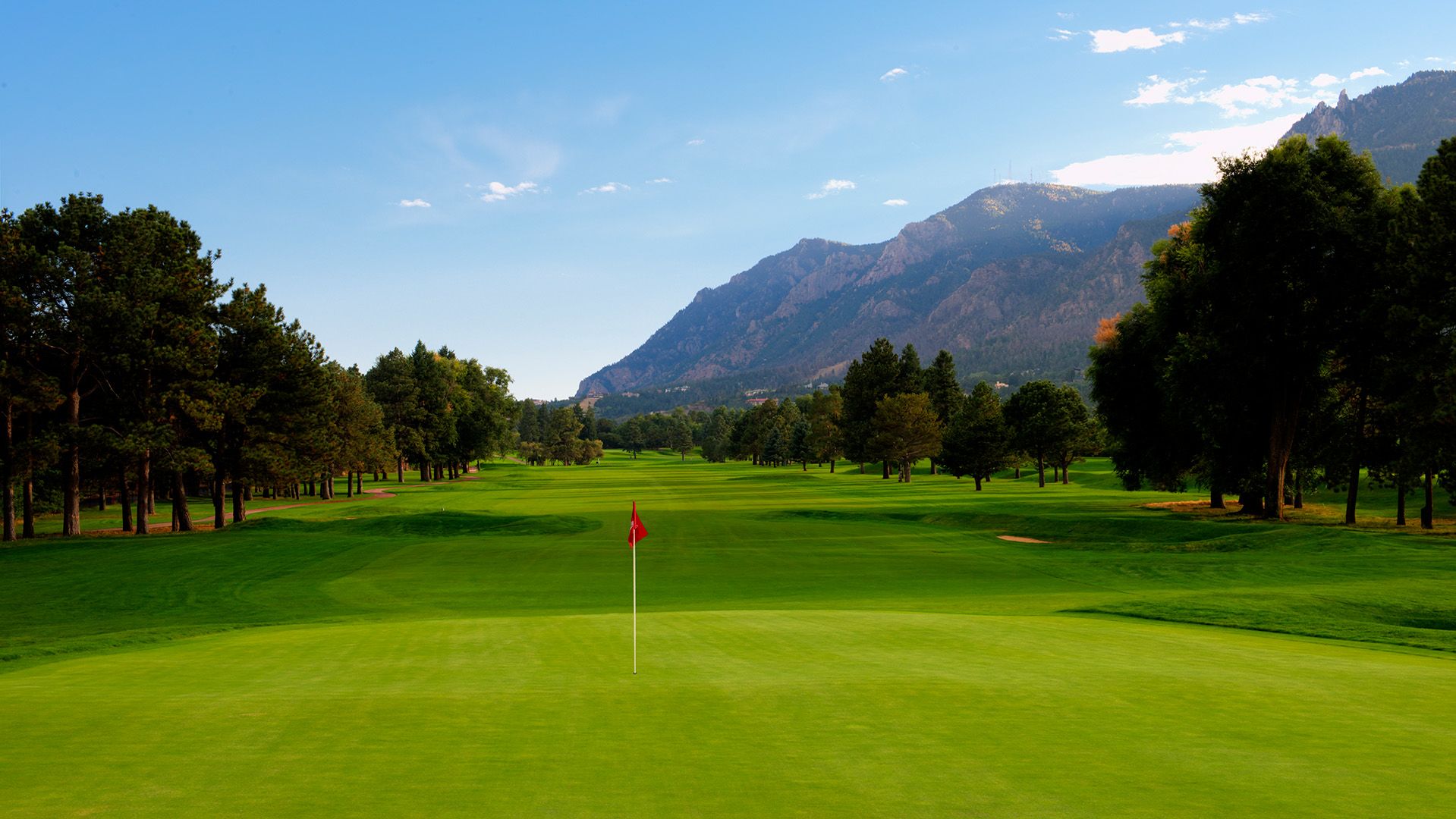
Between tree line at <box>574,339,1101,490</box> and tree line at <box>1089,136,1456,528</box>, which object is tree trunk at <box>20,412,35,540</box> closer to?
tree line at <box>1089,136,1456,528</box>

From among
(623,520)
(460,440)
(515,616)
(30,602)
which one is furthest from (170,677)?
(460,440)

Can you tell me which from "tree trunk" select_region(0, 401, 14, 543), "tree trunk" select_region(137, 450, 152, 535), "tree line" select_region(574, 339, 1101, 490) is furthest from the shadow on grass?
"tree line" select_region(574, 339, 1101, 490)

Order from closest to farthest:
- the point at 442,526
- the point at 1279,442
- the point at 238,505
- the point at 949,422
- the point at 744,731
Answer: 1. the point at 744,731
2. the point at 1279,442
3. the point at 442,526
4. the point at 238,505
5. the point at 949,422

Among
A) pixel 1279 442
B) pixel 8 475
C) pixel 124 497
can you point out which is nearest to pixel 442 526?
pixel 124 497

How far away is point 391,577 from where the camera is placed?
28.5m

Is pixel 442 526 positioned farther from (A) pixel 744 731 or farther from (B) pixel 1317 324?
(B) pixel 1317 324

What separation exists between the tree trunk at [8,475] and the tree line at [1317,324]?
51.7 m

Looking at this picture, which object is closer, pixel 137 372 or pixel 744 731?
pixel 744 731

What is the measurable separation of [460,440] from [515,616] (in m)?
96.1

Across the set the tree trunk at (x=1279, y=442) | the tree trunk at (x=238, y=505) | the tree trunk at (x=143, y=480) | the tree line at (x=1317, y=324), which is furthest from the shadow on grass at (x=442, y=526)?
the tree trunk at (x=1279, y=442)

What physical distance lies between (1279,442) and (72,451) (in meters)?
55.6

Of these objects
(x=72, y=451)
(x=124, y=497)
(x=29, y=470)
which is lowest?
(x=124, y=497)

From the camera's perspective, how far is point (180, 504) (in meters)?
44.2

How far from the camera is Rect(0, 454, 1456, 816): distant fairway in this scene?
5914 mm
